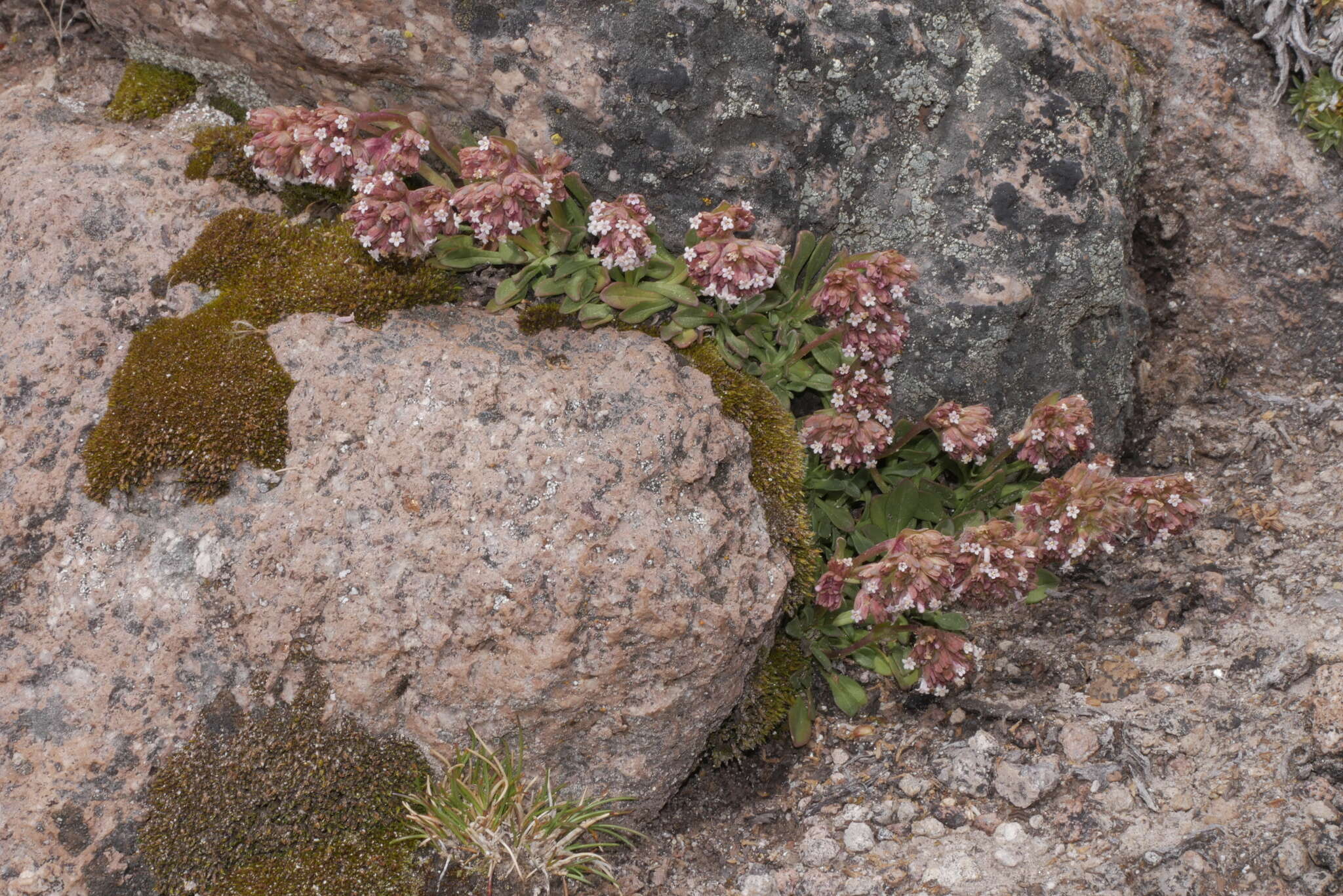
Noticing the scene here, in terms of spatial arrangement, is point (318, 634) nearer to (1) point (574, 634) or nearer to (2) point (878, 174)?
(1) point (574, 634)

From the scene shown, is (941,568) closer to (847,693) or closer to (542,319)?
(847,693)

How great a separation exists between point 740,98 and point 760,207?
0.47 meters

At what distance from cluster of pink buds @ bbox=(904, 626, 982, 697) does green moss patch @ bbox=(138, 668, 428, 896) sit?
2.10 m

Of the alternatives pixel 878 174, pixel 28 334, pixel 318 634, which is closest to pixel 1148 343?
pixel 878 174

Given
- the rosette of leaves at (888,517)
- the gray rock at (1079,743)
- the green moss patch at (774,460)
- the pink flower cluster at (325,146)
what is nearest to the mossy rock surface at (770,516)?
the green moss patch at (774,460)

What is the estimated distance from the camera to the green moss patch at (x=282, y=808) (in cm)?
367

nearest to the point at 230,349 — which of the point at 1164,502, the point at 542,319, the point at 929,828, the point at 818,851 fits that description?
the point at 542,319

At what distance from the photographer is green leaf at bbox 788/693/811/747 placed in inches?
172

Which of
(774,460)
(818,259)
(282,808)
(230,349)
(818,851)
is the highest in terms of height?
(818,259)

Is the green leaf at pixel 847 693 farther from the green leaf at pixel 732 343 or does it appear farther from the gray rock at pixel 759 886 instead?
the green leaf at pixel 732 343

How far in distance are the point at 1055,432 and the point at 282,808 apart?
11.6 ft

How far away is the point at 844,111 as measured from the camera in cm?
451

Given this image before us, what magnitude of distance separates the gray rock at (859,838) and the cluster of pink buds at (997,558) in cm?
105

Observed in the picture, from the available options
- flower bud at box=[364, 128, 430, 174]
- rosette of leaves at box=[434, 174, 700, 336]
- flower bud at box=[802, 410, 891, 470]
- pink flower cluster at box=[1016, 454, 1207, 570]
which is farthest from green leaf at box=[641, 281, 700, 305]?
pink flower cluster at box=[1016, 454, 1207, 570]
